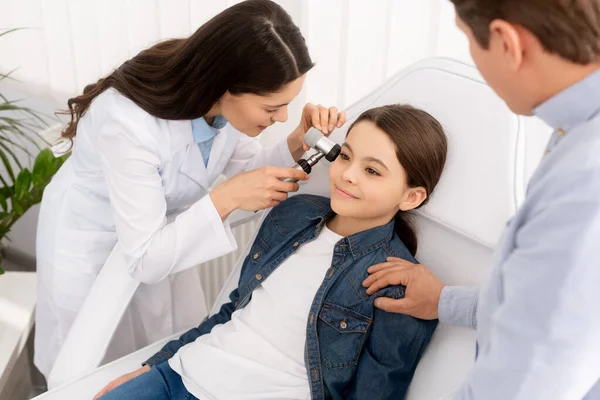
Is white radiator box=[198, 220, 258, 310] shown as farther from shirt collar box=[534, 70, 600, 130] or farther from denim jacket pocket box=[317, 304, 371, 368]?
shirt collar box=[534, 70, 600, 130]

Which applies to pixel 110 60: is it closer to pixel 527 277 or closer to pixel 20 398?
pixel 20 398

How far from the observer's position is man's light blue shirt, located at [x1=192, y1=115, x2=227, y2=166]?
1313mm

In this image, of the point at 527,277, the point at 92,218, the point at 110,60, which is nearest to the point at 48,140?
the point at 110,60

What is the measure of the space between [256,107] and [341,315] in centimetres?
40

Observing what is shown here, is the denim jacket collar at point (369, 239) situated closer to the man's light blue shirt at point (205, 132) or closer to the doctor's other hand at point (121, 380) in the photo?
the man's light blue shirt at point (205, 132)

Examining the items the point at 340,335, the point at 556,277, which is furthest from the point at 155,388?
the point at 556,277

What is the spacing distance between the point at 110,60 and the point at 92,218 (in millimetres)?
760

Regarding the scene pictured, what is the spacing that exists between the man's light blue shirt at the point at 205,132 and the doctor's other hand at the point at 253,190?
14 centimetres

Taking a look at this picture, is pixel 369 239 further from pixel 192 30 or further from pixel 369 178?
pixel 192 30

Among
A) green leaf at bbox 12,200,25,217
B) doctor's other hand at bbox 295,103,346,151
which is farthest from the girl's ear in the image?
green leaf at bbox 12,200,25,217

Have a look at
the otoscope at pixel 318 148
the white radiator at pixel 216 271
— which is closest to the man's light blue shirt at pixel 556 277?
the otoscope at pixel 318 148

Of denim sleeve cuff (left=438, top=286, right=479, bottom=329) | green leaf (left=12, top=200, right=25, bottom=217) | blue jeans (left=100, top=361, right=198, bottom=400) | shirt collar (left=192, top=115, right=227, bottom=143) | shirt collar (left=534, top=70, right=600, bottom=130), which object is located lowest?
green leaf (left=12, top=200, right=25, bottom=217)

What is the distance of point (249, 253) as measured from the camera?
1.39 meters

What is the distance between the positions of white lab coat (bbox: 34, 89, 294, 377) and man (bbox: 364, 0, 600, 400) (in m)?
0.67
